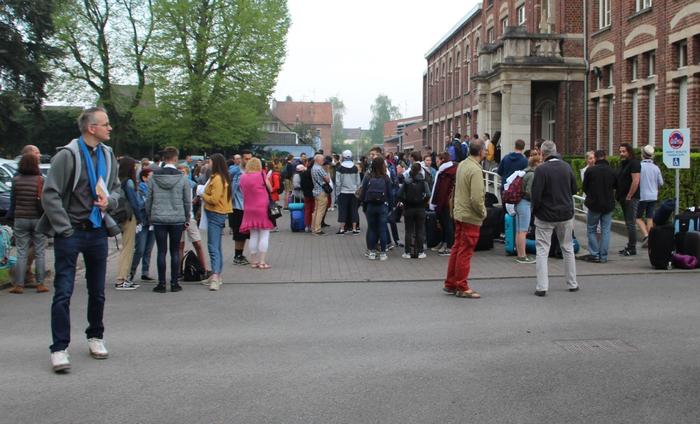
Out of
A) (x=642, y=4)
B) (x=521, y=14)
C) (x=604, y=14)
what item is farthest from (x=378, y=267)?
(x=521, y=14)

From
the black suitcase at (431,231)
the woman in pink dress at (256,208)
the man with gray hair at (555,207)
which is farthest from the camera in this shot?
the black suitcase at (431,231)

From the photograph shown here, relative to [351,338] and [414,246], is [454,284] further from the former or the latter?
[414,246]

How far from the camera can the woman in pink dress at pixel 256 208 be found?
12766mm

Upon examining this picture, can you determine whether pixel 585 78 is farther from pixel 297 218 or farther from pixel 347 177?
pixel 297 218

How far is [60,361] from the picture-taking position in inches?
248

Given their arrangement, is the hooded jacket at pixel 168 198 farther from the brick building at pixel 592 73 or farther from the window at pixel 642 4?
the window at pixel 642 4

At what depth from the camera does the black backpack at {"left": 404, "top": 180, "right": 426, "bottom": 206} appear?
1396 centimetres

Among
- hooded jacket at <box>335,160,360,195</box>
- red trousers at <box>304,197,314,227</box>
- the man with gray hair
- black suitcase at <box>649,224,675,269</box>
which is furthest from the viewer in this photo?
red trousers at <box>304,197,314,227</box>

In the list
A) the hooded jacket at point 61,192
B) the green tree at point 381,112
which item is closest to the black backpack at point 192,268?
the hooded jacket at point 61,192

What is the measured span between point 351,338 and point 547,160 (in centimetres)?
444

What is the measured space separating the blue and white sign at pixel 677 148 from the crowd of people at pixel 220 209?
86 cm

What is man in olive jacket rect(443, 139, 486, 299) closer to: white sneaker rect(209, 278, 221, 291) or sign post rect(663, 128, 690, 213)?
white sneaker rect(209, 278, 221, 291)

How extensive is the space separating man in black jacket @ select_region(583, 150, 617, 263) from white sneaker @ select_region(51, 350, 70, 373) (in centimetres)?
935

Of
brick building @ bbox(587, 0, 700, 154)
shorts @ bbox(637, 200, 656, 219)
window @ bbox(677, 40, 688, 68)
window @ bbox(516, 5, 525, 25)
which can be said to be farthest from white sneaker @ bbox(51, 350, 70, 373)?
window @ bbox(516, 5, 525, 25)
